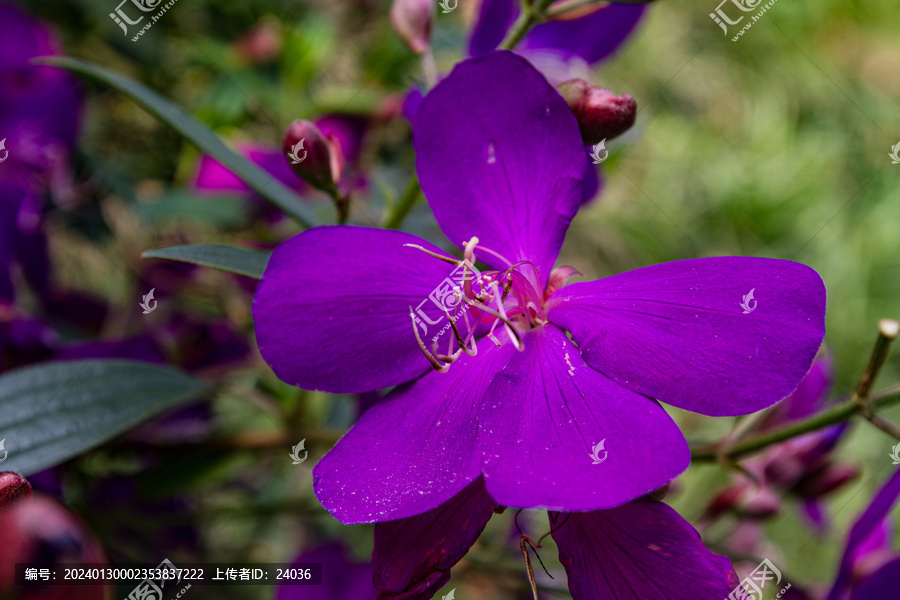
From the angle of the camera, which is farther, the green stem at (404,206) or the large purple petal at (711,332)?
the green stem at (404,206)

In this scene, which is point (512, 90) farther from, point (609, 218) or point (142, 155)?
point (609, 218)

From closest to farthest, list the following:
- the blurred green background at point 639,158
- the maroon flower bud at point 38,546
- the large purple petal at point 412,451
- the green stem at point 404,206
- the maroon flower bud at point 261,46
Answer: the maroon flower bud at point 38,546 → the large purple petal at point 412,451 → the green stem at point 404,206 → the blurred green background at point 639,158 → the maroon flower bud at point 261,46

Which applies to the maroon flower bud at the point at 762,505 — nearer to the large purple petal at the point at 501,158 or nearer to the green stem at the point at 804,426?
the green stem at the point at 804,426

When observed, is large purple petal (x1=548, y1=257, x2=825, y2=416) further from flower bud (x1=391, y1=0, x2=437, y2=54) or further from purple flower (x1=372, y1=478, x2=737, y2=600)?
flower bud (x1=391, y1=0, x2=437, y2=54)

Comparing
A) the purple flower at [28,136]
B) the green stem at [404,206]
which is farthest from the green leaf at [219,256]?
the purple flower at [28,136]

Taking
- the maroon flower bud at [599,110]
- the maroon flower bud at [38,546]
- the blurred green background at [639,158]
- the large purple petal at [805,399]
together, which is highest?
the maroon flower bud at [599,110]

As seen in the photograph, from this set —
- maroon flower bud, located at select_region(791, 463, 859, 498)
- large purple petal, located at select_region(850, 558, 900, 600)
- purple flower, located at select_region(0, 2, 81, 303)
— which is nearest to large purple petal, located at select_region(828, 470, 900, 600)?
large purple petal, located at select_region(850, 558, 900, 600)

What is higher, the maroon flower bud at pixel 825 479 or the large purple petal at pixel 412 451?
the large purple petal at pixel 412 451
